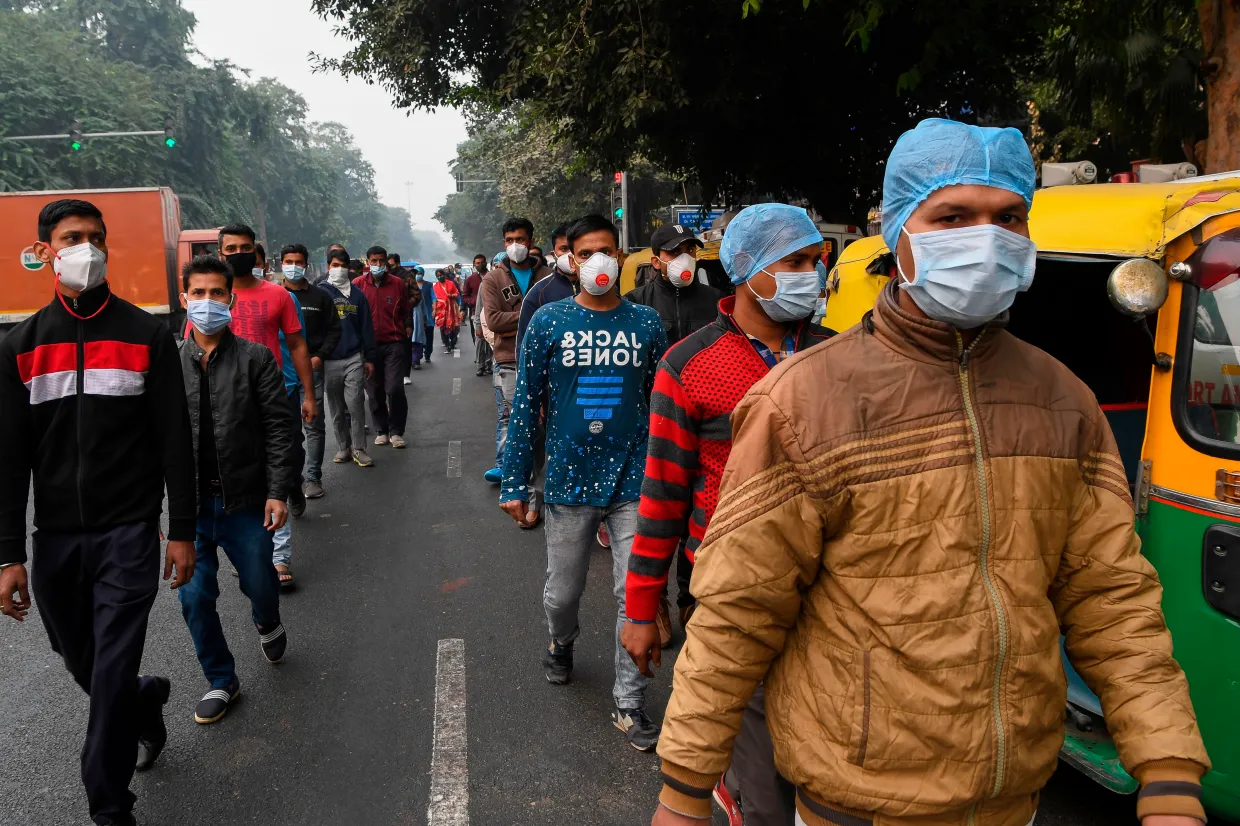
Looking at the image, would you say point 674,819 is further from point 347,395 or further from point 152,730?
point 347,395

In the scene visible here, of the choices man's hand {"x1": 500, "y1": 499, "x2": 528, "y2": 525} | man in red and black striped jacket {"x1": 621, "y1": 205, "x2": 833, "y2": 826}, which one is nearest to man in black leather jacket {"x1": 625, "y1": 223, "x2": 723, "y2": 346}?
man's hand {"x1": 500, "y1": 499, "x2": 528, "y2": 525}

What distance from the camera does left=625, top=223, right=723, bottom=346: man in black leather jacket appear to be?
577cm

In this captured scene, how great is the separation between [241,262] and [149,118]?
127ft

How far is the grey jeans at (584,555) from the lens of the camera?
12.4 feet

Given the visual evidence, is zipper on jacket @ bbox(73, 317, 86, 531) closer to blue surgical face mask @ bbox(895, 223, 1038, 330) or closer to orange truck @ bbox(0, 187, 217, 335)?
blue surgical face mask @ bbox(895, 223, 1038, 330)

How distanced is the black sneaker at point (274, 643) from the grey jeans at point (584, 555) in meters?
1.41

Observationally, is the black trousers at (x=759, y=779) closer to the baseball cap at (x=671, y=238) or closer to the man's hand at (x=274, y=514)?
the man's hand at (x=274, y=514)

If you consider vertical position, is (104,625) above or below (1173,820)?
below

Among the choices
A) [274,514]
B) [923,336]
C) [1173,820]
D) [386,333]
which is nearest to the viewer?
[1173,820]

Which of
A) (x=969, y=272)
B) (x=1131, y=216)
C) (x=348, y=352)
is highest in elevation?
(x=1131, y=216)

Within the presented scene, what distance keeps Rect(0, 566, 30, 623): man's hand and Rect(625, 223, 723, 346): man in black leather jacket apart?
142 inches

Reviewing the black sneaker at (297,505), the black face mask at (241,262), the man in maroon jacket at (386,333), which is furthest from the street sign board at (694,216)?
the black face mask at (241,262)

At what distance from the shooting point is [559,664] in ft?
14.0

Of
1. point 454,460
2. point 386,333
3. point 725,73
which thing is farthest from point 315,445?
point 725,73
